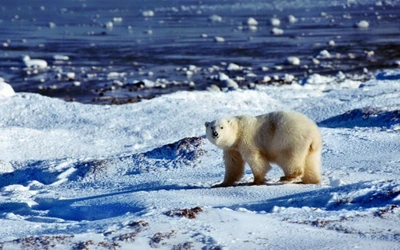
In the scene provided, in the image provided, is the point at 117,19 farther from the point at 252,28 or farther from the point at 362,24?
the point at 362,24

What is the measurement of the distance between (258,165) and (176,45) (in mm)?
15539

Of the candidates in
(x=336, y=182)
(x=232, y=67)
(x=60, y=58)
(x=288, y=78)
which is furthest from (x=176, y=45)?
(x=336, y=182)

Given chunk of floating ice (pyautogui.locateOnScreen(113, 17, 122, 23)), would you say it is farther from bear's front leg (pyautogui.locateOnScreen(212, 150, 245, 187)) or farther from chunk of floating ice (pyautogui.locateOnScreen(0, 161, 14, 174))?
bear's front leg (pyautogui.locateOnScreen(212, 150, 245, 187))

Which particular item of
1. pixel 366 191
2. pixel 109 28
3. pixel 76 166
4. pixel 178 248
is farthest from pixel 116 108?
pixel 109 28

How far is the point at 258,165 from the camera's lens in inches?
212

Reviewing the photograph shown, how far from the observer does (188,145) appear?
6.90 m

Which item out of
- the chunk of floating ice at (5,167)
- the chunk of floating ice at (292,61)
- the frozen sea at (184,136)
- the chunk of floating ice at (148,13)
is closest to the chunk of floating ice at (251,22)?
the frozen sea at (184,136)

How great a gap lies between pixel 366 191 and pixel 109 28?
69.9 feet

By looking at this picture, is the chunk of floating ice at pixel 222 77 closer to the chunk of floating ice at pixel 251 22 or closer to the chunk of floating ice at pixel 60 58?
the chunk of floating ice at pixel 60 58

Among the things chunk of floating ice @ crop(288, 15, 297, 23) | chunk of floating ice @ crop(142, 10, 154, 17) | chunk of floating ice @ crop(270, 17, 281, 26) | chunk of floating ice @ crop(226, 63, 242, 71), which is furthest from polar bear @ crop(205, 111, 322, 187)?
chunk of floating ice @ crop(142, 10, 154, 17)

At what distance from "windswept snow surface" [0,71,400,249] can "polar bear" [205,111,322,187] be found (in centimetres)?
24

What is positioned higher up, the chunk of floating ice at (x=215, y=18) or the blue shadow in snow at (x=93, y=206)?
the blue shadow in snow at (x=93, y=206)

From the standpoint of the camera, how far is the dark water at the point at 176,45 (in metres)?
15.9

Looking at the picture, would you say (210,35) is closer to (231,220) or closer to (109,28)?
(109,28)
